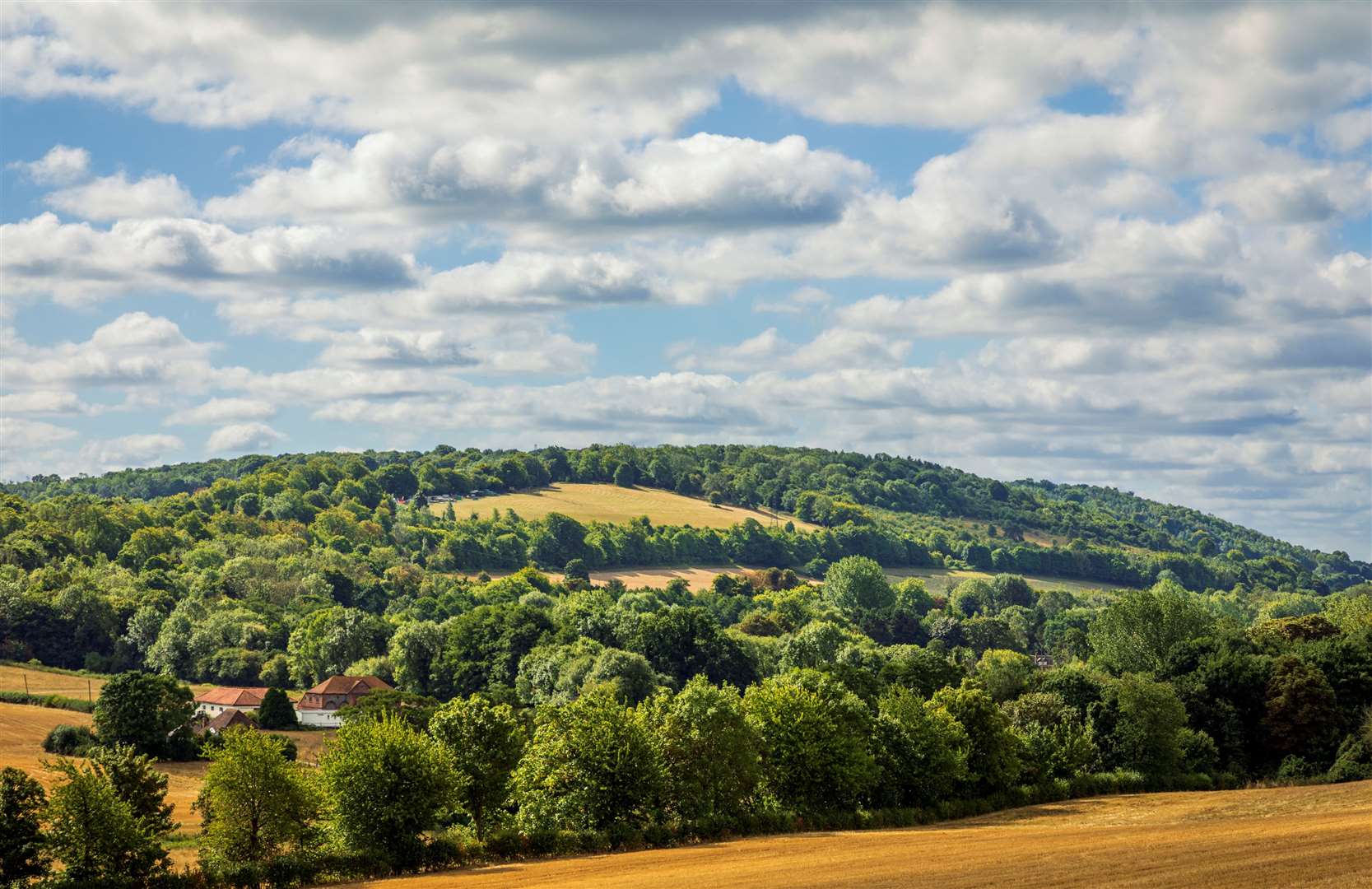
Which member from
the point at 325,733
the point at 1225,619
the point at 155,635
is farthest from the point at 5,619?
the point at 1225,619

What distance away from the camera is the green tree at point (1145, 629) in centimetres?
12281

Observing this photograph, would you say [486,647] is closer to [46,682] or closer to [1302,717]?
[46,682]

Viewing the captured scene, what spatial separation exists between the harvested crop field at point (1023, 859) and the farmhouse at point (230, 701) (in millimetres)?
87643

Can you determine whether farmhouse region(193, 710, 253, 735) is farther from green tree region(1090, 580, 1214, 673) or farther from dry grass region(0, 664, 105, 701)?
green tree region(1090, 580, 1214, 673)

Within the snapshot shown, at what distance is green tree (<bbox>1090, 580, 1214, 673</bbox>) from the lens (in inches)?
4835

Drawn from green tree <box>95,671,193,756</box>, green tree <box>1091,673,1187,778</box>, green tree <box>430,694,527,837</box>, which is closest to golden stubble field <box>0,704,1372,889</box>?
green tree <box>430,694,527,837</box>

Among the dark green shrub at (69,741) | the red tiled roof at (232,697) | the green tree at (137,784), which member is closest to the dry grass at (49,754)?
the dark green shrub at (69,741)

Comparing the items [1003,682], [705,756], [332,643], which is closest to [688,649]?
[332,643]

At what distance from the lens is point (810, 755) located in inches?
2766

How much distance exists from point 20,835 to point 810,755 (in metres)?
35.9

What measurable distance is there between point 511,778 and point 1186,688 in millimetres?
55814

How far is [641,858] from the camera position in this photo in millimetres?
57281

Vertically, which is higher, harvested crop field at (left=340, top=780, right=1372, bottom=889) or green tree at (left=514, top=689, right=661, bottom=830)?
green tree at (left=514, top=689, right=661, bottom=830)

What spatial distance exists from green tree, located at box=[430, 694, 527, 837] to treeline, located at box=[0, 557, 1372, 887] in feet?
0.35
